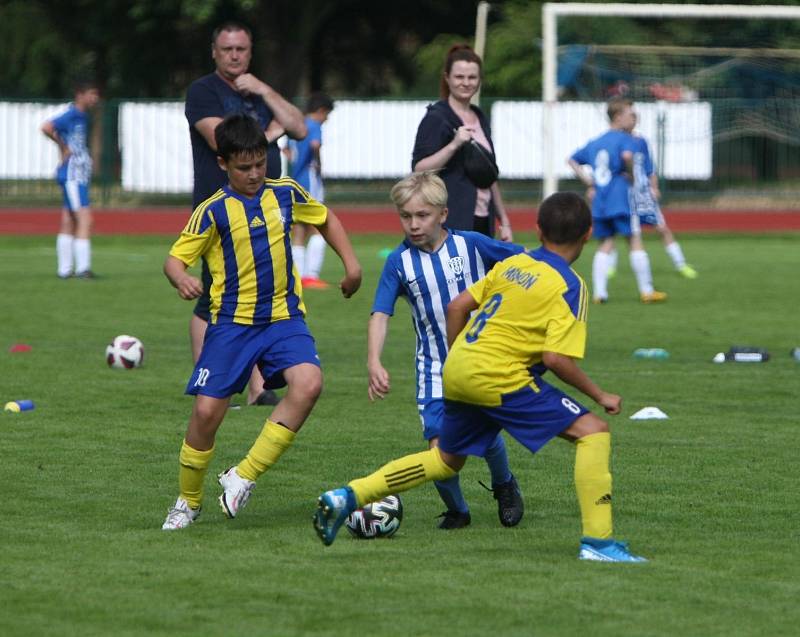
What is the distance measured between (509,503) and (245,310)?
4.31 ft

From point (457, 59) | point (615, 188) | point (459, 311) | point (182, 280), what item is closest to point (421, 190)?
point (459, 311)

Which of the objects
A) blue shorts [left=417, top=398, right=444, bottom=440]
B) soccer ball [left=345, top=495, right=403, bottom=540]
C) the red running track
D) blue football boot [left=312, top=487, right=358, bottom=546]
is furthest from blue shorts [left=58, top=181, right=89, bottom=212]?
blue football boot [left=312, top=487, right=358, bottom=546]

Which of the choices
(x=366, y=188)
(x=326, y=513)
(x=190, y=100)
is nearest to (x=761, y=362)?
(x=190, y=100)

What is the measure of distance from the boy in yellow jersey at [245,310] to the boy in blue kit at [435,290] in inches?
10.9

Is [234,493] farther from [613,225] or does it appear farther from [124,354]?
[613,225]

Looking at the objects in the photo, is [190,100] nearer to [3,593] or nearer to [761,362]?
[3,593]

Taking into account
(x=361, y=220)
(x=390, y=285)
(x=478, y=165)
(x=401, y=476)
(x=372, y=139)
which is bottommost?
(x=401, y=476)

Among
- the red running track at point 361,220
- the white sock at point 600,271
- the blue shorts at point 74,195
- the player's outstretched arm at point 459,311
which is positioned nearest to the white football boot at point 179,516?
the player's outstretched arm at point 459,311

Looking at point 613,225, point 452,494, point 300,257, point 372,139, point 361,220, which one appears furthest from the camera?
point 372,139

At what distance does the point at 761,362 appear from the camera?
39.0 feet

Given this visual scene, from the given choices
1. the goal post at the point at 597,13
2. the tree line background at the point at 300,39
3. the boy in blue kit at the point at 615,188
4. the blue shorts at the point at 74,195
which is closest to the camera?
the boy in blue kit at the point at 615,188

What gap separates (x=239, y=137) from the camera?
6547mm

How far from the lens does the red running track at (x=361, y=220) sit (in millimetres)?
30144

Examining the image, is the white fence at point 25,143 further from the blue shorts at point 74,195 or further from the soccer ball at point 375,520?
the soccer ball at point 375,520
